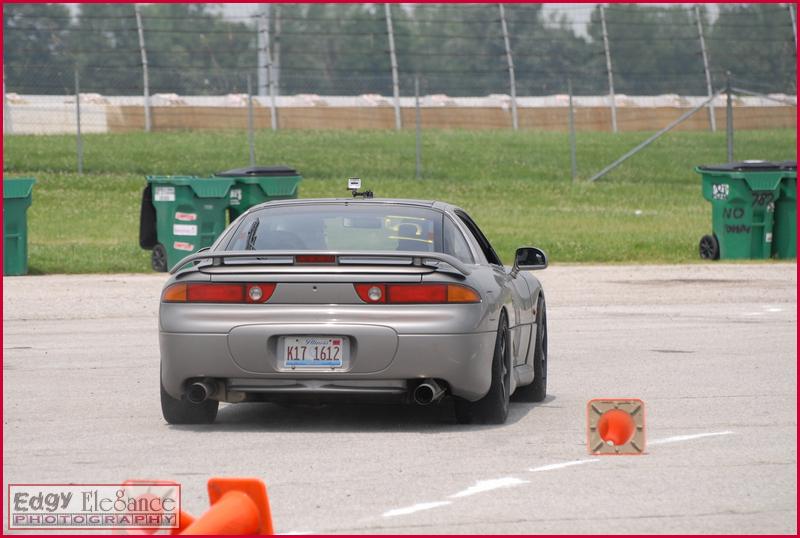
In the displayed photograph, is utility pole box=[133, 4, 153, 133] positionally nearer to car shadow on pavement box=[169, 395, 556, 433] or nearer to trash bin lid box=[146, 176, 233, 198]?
trash bin lid box=[146, 176, 233, 198]

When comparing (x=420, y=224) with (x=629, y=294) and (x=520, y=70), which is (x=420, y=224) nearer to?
(x=629, y=294)

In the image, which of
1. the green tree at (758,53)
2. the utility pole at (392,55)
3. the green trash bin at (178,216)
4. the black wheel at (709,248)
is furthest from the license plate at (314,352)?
the green tree at (758,53)

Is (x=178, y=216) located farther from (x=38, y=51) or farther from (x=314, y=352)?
(x=38, y=51)

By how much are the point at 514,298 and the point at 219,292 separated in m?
2.01

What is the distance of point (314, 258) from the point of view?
873cm

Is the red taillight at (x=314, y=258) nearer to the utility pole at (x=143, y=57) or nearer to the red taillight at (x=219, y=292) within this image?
the red taillight at (x=219, y=292)

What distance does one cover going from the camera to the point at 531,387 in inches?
411

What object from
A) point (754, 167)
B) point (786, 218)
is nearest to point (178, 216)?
point (754, 167)

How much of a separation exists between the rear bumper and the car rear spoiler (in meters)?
0.35

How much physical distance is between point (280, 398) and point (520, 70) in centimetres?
3345

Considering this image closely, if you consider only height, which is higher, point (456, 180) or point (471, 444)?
point (456, 180)

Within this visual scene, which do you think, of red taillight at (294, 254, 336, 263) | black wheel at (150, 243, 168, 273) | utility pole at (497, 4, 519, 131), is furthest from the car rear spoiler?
utility pole at (497, 4, 519, 131)

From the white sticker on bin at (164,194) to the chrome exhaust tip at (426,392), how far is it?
A: 42.7 feet

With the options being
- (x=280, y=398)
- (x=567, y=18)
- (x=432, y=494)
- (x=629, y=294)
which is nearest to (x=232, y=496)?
(x=432, y=494)
